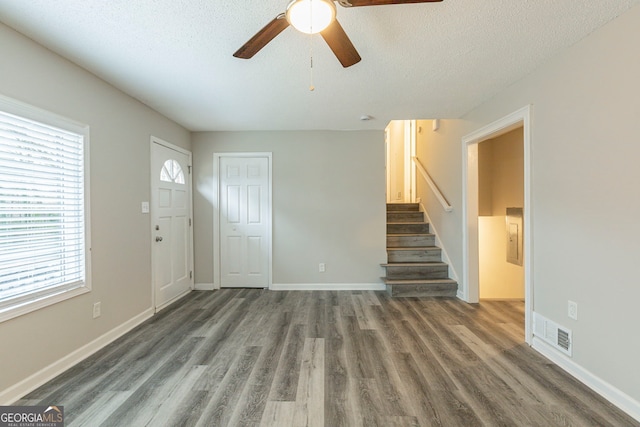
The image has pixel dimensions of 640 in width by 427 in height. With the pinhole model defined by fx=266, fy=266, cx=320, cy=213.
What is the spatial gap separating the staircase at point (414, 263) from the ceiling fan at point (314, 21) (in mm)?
3104

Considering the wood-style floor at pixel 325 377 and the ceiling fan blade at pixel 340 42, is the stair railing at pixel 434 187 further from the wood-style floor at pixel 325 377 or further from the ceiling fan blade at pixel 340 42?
the ceiling fan blade at pixel 340 42

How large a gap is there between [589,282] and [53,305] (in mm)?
3827

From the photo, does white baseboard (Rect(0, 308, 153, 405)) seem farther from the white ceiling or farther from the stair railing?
the stair railing

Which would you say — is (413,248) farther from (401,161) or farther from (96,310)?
(96,310)

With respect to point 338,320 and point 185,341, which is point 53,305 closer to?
point 185,341

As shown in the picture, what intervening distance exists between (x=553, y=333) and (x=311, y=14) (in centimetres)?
284

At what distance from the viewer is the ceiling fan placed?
1.23 metres

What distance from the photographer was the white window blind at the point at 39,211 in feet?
5.56

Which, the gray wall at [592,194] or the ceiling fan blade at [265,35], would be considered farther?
the gray wall at [592,194]

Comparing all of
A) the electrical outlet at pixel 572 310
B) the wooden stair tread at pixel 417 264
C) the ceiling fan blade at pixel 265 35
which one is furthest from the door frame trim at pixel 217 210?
the electrical outlet at pixel 572 310

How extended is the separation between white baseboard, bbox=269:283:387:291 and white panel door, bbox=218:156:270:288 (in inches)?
10.1

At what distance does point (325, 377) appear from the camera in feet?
6.33

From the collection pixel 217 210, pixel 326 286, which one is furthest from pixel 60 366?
pixel 326 286

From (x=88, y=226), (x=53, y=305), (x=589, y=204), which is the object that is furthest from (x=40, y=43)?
(x=589, y=204)
